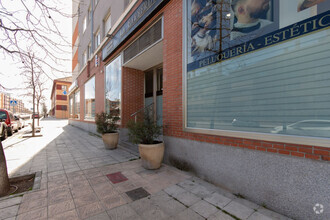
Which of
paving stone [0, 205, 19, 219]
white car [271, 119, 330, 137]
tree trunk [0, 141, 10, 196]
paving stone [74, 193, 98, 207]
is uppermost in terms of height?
white car [271, 119, 330, 137]

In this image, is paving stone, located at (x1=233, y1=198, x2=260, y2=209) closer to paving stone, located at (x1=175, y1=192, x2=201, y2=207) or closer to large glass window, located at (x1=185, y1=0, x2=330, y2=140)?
paving stone, located at (x1=175, y1=192, x2=201, y2=207)

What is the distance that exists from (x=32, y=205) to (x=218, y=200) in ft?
9.92

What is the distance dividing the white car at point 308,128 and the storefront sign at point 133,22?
443 centimetres

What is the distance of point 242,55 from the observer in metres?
2.70

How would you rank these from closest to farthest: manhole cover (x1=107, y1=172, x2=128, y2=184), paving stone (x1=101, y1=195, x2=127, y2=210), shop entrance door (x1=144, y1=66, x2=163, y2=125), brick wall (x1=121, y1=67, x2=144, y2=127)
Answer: paving stone (x1=101, y1=195, x2=127, y2=210) < manhole cover (x1=107, y1=172, x2=128, y2=184) < shop entrance door (x1=144, y1=66, x2=163, y2=125) < brick wall (x1=121, y1=67, x2=144, y2=127)

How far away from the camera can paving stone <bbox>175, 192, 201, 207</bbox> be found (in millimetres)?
2394

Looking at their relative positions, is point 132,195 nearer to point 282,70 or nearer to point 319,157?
point 319,157

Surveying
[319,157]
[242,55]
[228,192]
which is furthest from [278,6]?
[228,192]

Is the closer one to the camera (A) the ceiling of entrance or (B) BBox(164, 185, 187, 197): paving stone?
(B) BBox(164, 185, 187, 197): paving stone

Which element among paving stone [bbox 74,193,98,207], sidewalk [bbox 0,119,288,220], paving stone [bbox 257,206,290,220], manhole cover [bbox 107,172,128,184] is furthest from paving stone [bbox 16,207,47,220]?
paving stone [bbox 257,206,290,220]

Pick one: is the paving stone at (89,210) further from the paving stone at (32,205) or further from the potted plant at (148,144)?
the potted plant at (148,144)

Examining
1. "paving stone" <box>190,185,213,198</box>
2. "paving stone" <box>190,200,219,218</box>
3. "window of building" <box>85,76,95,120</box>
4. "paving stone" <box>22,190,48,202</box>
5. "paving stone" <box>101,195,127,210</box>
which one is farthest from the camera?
"window of building" <box>85,76,95,120</box>

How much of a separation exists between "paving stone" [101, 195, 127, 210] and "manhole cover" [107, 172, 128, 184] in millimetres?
606

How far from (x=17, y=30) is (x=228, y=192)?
4968 mm
